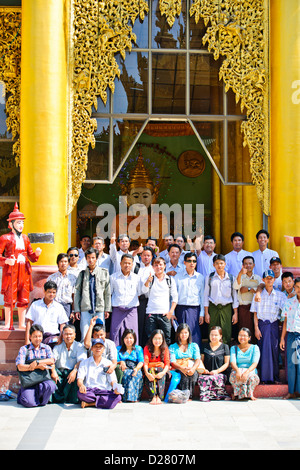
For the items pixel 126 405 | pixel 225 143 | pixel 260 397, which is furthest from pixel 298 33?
pixel 126 405

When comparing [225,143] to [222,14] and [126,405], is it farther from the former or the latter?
[126,405]

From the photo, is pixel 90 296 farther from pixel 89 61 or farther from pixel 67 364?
pixel 89 61

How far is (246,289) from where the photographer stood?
6992 millimetres

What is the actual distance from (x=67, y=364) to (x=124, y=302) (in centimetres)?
96

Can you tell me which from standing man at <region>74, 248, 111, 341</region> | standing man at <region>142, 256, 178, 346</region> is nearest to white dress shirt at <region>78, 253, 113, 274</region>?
standing man at <region>74, 248, 111, 341</region>

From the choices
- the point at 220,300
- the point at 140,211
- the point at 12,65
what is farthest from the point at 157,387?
the point at 140,211

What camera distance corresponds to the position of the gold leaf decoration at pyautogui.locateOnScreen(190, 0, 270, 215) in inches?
328

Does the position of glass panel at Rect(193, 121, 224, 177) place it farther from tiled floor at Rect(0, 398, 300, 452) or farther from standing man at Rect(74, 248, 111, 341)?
tiled floor at Rect(0, 398, 300, 452)

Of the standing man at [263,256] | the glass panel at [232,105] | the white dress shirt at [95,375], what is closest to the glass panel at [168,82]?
the glass panel at [232,105]

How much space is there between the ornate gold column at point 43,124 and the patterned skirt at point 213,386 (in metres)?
2.59

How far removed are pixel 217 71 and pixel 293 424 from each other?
5.12m

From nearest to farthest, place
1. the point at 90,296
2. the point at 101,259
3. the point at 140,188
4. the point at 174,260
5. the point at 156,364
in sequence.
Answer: the point at 156,364 < the point at 90,296 < the point at 174,260 < the point at 101,259 < the point at 140,188

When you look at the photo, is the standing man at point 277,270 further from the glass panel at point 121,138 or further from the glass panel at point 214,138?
the glass panel at point 121,138

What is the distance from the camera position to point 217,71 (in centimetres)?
846
